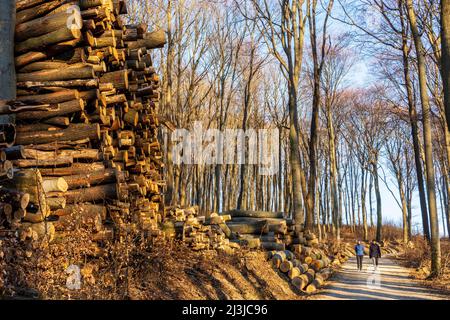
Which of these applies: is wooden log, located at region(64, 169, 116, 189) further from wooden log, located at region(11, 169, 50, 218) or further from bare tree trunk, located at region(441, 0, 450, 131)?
bare tree trunk, located at region(441, 0, 450, 131)

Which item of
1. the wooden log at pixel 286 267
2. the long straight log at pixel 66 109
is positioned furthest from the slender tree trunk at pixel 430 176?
the long straight log at pixel 66 109

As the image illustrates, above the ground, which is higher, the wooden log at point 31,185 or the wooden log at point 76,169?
the wooden log at point 76,169

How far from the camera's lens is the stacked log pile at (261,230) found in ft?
47.6

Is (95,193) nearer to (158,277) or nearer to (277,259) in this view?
(158,277)

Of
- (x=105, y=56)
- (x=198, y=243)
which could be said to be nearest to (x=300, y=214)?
(x=198, y=243)

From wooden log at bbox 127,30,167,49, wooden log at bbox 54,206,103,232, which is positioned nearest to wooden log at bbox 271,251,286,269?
wooden log at bbox 127,30,167,49

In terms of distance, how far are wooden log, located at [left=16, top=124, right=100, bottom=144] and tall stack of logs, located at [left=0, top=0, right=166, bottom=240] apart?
0.02 metres

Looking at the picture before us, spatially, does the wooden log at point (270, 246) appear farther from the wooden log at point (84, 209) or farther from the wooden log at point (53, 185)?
the wooden log at point (53, 185)

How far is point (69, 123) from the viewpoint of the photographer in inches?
350

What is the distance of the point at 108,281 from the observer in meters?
7.30

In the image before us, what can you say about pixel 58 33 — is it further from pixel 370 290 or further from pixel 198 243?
pixel 370 290

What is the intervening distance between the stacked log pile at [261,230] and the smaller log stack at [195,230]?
82cm

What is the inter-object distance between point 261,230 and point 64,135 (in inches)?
350
